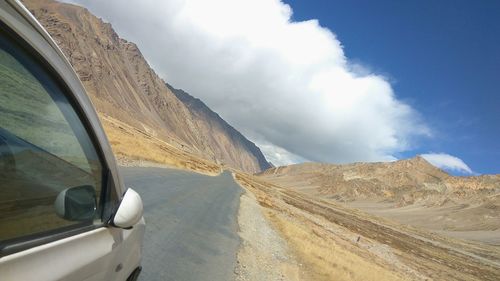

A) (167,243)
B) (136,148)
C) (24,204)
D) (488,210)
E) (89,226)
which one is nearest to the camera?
(24,204)

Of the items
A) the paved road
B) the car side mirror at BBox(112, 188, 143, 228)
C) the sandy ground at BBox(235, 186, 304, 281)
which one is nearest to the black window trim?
the car side mirror at BBox(112, 188, 143, 228)

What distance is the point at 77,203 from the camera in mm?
2523

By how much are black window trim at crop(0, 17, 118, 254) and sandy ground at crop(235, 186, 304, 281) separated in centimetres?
860

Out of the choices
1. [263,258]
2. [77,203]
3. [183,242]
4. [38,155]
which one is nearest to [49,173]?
[38,155]

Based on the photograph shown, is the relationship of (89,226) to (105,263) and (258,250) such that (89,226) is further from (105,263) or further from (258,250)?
(258,250)

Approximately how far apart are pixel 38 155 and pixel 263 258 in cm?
1326

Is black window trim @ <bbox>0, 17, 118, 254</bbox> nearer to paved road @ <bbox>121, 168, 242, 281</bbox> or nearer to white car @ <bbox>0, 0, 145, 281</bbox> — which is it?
white car @ <bbox>0, 0, 145, 281</bbox>

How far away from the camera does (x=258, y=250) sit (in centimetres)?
1614

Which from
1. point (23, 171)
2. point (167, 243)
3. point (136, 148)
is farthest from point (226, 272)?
point (136, 148)

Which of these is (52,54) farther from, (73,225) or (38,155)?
(73,225)

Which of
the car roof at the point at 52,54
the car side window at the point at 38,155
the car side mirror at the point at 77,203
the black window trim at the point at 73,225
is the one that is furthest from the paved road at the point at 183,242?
the car side window at the point at 38,155

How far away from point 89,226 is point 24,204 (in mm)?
588

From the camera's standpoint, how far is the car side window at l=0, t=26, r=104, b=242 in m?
1.94

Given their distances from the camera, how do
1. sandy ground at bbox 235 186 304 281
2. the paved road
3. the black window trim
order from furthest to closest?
sandy ground at bbox 235 186 304 281, the paved road, the black window trim
